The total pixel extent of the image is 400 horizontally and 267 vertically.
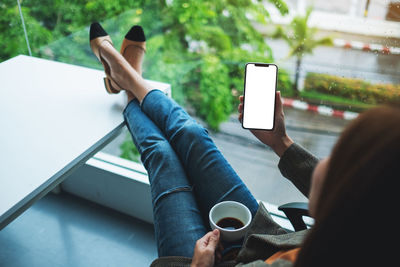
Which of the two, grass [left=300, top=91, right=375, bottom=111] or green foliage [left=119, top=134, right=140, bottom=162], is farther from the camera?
green foliage [left=119, top=134, right=140, bottom=162]

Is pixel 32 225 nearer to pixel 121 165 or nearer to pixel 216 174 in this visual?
pixel 121 165

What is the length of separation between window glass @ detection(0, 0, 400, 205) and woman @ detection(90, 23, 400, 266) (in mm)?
354

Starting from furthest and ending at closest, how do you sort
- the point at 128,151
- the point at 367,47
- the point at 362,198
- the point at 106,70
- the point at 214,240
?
the point at 128,151, the point at 106,70, the point at 367,47, the point at 214,240, the point at 362,198

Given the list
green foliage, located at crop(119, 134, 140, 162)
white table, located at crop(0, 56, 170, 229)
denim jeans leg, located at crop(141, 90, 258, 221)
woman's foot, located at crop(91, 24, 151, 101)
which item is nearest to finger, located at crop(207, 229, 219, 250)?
denim jeans leg, located at crop(141, 90, 258, 221)

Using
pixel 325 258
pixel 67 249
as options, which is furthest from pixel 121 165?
pixel 325 258

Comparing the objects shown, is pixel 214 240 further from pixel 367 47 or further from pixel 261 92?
pixel 367 47

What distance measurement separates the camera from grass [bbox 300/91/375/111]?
125 cm

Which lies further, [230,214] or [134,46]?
[134,46]

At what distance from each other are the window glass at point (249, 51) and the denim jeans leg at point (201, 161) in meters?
0.46

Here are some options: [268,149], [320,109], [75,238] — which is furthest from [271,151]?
[75,238]

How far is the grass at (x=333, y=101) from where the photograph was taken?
1.25 metres

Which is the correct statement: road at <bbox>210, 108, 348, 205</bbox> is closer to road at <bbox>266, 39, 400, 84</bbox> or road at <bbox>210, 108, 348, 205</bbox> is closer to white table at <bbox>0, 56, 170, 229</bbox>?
road at <bbox>266, 39, 400, 84</bbox>

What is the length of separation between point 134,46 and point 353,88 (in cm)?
80

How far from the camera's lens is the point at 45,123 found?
1.14 metres
